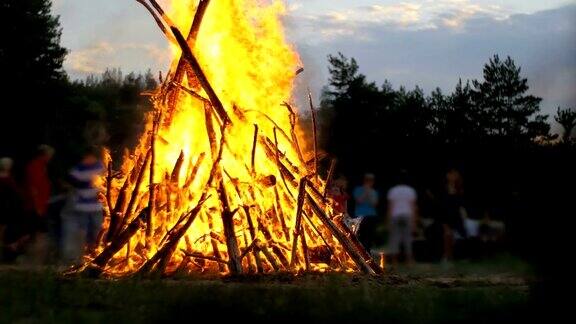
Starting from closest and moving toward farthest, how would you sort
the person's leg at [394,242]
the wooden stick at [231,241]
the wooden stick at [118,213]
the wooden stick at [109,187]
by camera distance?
the wooden stick at [231,241], the wooden stick at [118,213], the wooden stick at [109,187], the person's leg at [394,242]

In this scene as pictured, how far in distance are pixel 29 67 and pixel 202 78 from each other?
30.2 meters

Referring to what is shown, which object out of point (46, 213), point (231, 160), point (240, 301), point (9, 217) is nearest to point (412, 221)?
point (231, 160)

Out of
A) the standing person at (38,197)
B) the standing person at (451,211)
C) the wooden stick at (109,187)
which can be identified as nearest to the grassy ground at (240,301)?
the wooden stick at (109,187)

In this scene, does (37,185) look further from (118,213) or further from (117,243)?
(117,243)

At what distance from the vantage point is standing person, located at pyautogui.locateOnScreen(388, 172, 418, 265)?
1484cm

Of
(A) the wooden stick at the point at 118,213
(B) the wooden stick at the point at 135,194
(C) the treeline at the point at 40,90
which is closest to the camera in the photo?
(B) the wooden stick at the point at 135,194

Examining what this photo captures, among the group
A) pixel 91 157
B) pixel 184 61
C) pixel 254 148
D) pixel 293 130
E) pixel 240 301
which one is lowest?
pixel 240 301

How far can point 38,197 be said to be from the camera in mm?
13453

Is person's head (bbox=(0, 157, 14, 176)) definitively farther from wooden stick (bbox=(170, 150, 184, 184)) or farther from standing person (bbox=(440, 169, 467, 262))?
standing person (bbox=(440, 169, 467, 262))

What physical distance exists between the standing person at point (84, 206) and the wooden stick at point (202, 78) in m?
2.24

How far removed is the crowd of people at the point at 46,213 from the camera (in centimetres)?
1300

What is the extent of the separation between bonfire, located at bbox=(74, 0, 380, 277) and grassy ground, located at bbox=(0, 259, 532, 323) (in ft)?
3.18

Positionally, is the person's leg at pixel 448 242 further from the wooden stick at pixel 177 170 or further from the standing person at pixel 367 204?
the wooden stick at pixel 177 170

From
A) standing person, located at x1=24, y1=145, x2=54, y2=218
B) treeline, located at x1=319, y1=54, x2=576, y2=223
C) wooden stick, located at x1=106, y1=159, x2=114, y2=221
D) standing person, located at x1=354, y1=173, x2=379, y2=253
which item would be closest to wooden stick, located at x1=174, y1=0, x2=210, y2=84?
wooden stick, located at x1=106, y1=159, x2=114, y2=221
